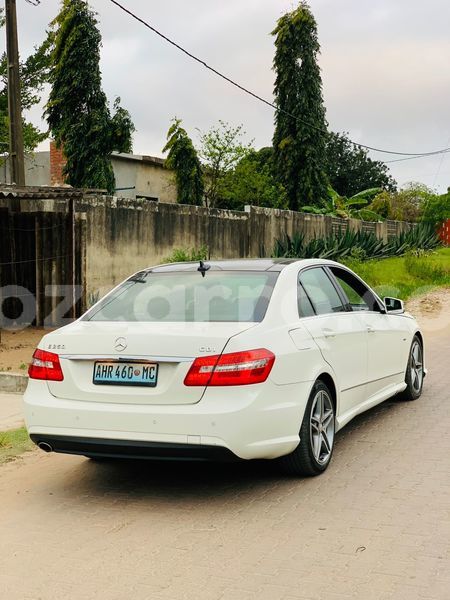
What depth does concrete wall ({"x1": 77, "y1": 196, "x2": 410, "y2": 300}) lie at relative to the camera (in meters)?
13.3

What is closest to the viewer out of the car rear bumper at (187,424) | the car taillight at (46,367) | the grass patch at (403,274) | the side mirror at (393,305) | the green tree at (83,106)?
the car rear bumper at (187,424)

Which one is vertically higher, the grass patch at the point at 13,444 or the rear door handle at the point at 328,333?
the rear door handle at the point at 328,333

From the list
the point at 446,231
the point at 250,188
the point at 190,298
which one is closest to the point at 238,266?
the point at 190,298

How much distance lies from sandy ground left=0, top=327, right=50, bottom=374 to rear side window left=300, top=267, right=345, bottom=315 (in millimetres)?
4966

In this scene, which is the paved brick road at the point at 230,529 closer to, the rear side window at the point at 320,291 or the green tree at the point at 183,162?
the rear side window at the point at 320,291

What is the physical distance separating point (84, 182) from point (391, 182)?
52529 millimetres

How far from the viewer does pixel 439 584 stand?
143 inches

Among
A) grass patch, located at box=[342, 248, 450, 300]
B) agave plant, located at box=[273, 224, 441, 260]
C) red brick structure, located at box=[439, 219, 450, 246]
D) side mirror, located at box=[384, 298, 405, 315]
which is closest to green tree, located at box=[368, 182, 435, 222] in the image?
red brick structure, located at box=[439, 219, 450, 246]

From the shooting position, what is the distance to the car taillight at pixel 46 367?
5.03 meters

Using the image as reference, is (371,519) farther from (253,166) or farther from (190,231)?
(253,166)

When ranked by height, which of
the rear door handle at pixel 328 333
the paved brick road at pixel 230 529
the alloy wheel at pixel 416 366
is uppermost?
the rear door handle at pixel 328 333

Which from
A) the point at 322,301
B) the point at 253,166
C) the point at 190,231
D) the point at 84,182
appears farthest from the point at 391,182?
the point at 322,301

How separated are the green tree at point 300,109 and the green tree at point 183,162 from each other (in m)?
8.66

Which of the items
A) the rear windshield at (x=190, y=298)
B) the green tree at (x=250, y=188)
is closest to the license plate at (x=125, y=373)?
the rear windshield at (x=190, y=298)
